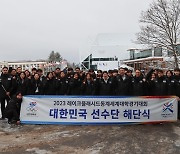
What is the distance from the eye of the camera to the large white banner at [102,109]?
6902 millimetres

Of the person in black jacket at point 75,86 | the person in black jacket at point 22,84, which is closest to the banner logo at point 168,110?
the person in black jacket at point 75,86

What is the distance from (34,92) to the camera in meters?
7.72

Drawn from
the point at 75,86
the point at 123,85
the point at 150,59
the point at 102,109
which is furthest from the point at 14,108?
the point at 150,59

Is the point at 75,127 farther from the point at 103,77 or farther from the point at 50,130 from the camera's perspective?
the point at 103,77

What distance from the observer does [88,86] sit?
24.7ft

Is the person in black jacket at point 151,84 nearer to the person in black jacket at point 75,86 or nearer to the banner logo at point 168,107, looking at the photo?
the banner logo at point 168,107

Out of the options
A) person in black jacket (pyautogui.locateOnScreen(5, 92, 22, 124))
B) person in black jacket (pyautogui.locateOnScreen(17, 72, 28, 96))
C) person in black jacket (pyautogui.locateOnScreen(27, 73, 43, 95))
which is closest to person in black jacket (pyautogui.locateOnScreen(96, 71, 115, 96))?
person in black jacket (pyautogui.locateOnScreen(27, 73, 43, 95))

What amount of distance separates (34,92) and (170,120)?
4.10 m

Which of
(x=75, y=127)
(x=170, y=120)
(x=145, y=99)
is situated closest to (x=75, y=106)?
(x=75, y=127)

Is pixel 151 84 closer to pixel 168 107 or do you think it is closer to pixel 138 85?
pixel 138 85

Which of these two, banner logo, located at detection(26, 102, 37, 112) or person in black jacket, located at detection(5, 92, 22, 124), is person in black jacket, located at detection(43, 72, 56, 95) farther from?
person in black jacket, located at detection(5, 92, 22, 124)

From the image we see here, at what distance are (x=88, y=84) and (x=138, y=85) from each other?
1493mm

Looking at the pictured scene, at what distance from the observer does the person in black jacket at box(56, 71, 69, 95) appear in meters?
7.73

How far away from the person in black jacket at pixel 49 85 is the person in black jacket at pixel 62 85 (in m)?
0.13
